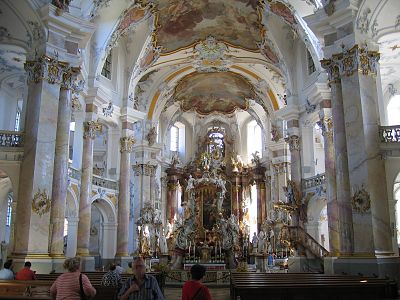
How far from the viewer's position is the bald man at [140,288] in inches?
192

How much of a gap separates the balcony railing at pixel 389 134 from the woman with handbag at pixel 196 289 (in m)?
10.0

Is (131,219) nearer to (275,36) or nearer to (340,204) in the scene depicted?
(275,36)

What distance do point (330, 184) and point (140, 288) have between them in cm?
1285

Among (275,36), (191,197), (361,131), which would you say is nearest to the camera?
(361,131)

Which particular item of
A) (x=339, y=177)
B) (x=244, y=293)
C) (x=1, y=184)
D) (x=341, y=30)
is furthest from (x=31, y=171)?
(x=341, y=30)

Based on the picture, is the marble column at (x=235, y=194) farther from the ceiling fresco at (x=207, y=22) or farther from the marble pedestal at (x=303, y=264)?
the marble pedestal at (x=303, y=264)

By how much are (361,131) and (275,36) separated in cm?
1031

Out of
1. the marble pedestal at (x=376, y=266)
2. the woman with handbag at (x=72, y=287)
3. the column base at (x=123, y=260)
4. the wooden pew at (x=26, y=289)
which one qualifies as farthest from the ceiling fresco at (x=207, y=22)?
the woman with handbag at (x=72, y=287)

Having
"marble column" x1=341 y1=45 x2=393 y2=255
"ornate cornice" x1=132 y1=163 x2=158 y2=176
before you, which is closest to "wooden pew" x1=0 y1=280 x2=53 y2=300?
"marble column" x1=341 y1=45 x2=393 y2=255

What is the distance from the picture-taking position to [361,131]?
42.8 ft

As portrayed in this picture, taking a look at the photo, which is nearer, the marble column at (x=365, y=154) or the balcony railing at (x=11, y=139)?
the marble column at (x=365, y=154)

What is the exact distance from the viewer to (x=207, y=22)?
2361cm

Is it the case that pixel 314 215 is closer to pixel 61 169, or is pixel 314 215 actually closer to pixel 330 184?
pixel 330 184

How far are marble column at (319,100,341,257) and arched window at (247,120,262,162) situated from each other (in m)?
16.5
